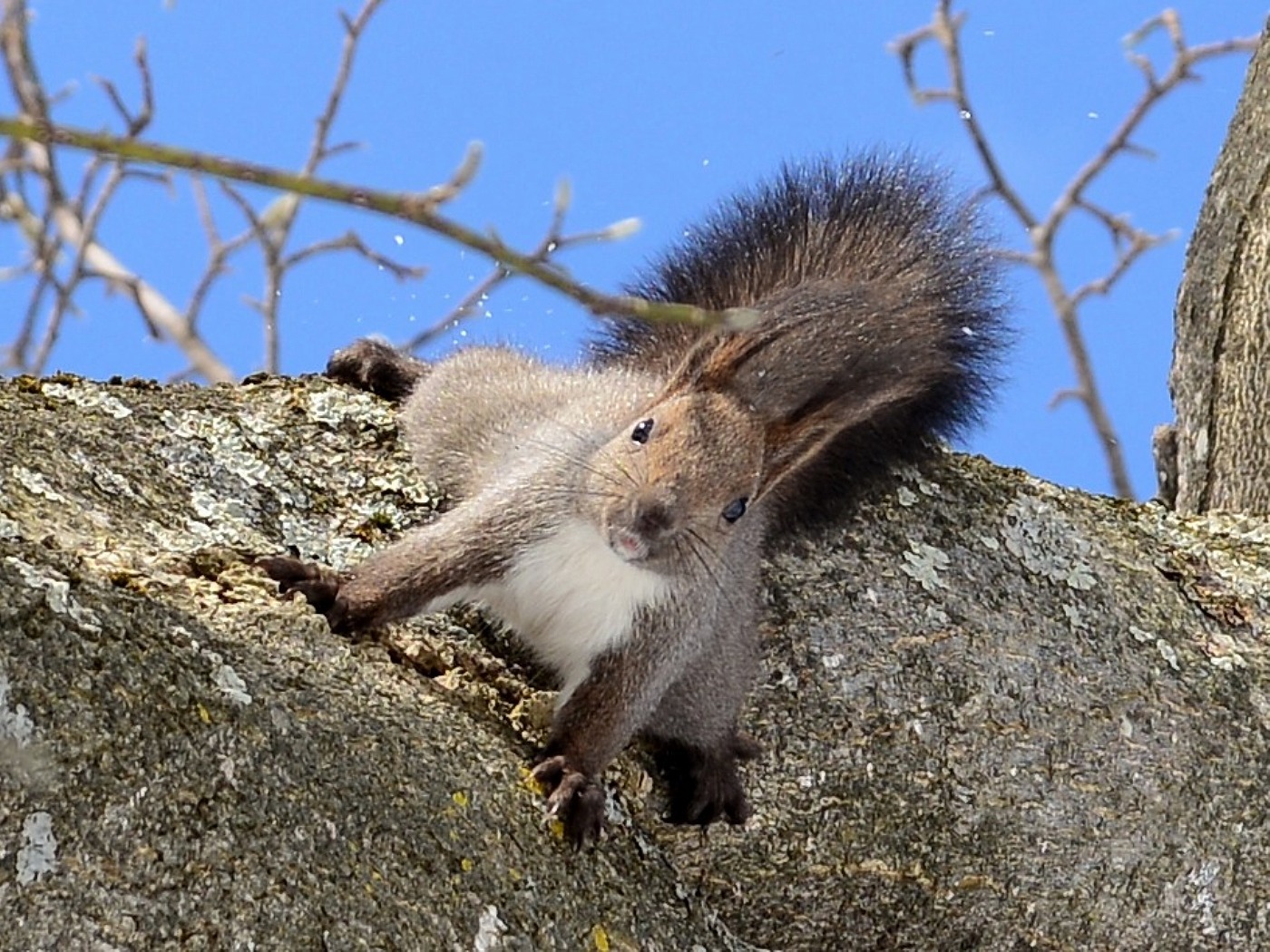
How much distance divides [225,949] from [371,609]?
2.06ft

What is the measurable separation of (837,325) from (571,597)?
0.51 metres

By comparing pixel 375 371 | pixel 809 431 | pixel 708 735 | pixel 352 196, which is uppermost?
pixel 809 431

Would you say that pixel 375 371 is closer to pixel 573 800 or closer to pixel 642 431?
pixel 642 431

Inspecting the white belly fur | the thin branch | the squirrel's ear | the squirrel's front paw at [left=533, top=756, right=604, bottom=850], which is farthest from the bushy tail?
the thin branch

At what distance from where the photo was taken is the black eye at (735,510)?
2.44 m

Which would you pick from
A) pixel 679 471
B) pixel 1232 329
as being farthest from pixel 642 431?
pixel 1232 329

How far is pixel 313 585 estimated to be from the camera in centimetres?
207

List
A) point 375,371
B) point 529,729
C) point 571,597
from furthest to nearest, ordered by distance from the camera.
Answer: point 375,371
point 571,597
point 529,729

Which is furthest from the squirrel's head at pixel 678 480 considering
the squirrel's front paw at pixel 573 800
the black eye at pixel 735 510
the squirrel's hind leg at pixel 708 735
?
the squirrel's front paw at pixel 573 800

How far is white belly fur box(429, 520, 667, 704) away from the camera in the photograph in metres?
2.34

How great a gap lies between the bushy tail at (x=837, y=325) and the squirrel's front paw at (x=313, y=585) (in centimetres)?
64

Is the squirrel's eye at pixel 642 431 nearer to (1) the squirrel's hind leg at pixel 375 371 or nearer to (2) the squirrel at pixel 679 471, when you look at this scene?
(2) the squirrel at pixel 679 471

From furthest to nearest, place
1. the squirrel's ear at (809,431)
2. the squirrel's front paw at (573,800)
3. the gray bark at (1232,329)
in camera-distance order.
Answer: the gray bark at (1232,329), the squirrel's ear at (809,431), the squirrel's front paw at (573,800)

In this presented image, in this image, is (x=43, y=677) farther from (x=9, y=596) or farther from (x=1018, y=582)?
(x=1018, y=582)
